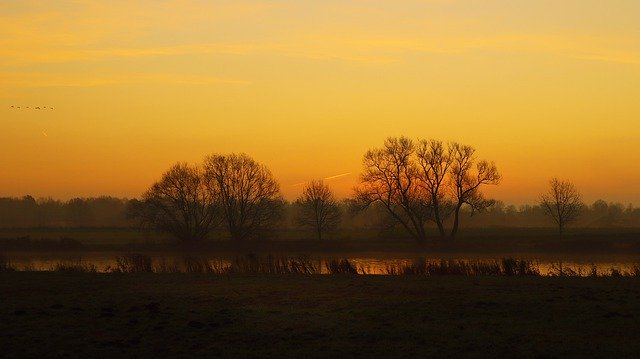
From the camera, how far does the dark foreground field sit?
11.7m

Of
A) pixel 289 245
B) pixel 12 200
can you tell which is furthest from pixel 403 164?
pixel 12 200

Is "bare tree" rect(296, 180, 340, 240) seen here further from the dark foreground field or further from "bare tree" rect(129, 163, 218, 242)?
the dark foreground field

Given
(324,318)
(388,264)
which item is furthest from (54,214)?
(324,318)

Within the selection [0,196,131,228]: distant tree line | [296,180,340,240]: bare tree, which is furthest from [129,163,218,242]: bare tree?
[0,196,131,228]: distant tree line

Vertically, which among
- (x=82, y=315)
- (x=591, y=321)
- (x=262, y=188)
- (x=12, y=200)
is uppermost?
(x=12, y=200)

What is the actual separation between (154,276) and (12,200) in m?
179

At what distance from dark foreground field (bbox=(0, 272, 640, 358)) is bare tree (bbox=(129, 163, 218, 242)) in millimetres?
53243

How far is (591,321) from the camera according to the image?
13.6m

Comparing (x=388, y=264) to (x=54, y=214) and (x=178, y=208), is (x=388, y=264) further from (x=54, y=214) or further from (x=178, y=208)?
(x=54, y=214)

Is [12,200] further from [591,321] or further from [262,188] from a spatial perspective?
[591,321]

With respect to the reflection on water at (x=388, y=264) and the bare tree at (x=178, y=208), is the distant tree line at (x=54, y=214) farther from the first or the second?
the reflection on water at (x=388, y=264)

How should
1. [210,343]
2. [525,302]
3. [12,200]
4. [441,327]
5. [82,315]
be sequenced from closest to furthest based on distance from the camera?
[210,343]
[441,327]
[82,315]
[525,302]
[12,200]

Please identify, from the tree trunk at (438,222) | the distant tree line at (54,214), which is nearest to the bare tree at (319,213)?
the tree trunk at (438,222)

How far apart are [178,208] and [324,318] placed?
61.8 meters
